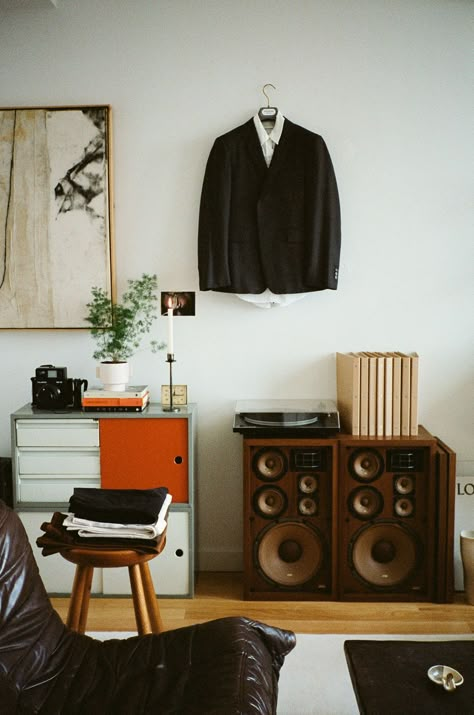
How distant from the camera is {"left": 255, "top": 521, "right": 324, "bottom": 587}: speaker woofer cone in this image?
2.95 m

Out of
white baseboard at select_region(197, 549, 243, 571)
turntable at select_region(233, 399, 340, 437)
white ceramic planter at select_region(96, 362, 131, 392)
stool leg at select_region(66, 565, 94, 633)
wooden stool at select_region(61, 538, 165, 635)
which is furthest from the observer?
white baseboard at select_region(197, 549, 243, 571)

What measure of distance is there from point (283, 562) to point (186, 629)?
1159mm

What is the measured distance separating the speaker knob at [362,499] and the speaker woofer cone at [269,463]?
345 millimetres

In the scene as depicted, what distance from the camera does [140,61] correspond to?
3.18 metres

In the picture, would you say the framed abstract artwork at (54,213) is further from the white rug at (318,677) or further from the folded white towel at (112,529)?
the white rug at (318,677)

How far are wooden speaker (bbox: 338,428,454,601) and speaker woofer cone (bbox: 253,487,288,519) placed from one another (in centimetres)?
27

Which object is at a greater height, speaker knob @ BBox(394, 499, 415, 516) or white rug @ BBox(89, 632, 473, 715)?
speaker knob @ BBox(394, 499, 415, 516)

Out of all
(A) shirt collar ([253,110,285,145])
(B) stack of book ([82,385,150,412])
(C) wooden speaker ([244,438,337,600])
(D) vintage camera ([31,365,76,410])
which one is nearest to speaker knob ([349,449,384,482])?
(C) wooden speaker ([244,438,337,600])

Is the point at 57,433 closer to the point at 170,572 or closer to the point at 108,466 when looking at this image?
the point at 108,466

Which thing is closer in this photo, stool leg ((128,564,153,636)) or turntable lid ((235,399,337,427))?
stool leg ((128,564,153,636))

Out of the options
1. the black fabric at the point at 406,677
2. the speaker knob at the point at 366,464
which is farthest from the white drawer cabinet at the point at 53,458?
the black fabric at the point at 406,677

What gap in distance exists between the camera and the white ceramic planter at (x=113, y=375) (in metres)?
2.99

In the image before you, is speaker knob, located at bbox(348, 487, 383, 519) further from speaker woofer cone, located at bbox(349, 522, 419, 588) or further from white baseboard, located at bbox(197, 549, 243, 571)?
white baseboard, located at bbox(197, 549, 243, 571)

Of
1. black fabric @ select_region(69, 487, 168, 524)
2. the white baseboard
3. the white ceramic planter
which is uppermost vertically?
the white ceramic planter
